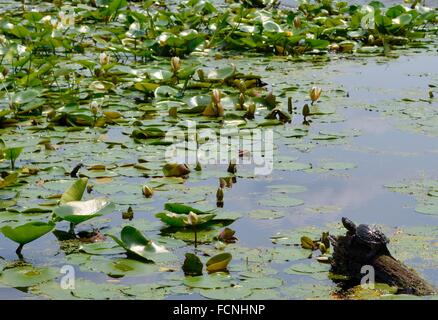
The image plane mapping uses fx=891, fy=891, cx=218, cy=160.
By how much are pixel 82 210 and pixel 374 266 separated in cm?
106

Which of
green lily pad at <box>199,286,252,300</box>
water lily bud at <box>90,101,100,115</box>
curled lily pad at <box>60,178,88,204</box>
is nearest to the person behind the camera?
green lily pad at <box>199,286,252,300</box>

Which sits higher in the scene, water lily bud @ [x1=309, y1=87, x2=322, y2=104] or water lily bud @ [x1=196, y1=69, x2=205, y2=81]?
water lily bud @ [x1=196, y1=69, x2=205, y2=81]

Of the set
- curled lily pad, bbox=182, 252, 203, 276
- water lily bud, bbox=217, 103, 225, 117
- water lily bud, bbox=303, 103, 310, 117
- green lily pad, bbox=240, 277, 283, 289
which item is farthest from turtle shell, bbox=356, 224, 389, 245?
water lily bud, bbox=217, 103, 225, 117

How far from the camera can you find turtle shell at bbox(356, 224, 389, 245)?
2.78 metres

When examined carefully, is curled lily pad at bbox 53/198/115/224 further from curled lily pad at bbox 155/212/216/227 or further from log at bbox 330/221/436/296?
log at bbox 330/221/436/296

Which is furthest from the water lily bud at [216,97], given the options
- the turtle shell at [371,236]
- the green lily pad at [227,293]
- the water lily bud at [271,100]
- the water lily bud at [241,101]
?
the green lily pad at [227,293]

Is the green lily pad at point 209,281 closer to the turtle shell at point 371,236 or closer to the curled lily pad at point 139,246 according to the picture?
the curled lily pad at point 139,246

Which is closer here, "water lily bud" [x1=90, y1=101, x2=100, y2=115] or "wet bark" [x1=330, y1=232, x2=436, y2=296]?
"wet bark" [x1=330, y1=232, x2=436, y2=296]

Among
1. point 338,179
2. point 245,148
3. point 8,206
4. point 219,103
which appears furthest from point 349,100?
point 8,206

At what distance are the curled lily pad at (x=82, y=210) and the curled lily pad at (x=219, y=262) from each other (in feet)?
1.62

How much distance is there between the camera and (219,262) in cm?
284

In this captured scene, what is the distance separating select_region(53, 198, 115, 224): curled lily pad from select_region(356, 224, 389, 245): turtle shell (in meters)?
0.90
